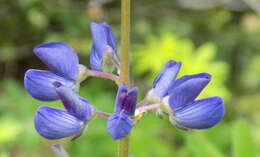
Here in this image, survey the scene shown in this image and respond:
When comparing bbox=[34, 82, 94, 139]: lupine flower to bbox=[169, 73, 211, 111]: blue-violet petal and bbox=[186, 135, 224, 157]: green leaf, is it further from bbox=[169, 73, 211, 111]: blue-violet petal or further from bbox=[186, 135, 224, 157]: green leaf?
bbox=[186, 135, 224, 157]: green leaf

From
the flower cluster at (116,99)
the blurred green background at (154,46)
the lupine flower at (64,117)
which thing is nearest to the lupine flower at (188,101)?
the flower cluster at (116,99)

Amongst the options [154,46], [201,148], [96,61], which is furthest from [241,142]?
[154,46]

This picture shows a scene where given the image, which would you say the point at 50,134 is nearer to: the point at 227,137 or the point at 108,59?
the point at 108,59

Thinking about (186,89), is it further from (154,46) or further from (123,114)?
(154,46)

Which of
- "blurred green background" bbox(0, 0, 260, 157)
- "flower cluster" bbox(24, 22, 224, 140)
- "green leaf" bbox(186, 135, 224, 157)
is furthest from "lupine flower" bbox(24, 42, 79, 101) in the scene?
"blurred green background" bbox(0, 0, 260, 157)

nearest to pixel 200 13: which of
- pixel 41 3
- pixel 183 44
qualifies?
pixel 183 44

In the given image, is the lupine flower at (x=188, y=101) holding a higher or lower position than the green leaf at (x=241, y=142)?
higher

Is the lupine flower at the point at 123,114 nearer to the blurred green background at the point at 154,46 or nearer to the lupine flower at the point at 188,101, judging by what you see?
the lupine flower at the point at 188,101
